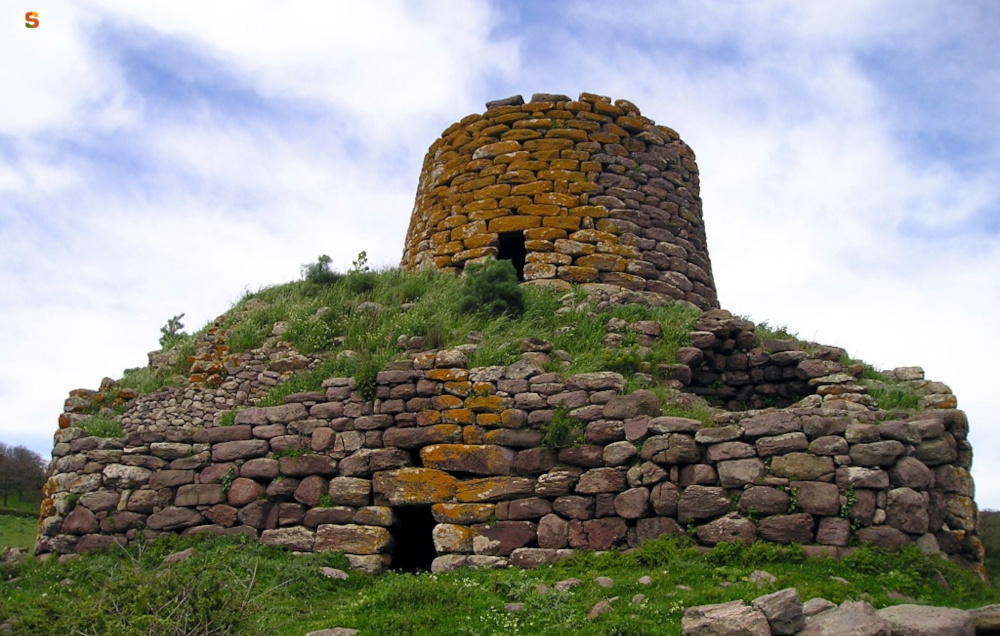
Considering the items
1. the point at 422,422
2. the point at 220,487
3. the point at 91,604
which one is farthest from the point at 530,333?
the point at 91,604

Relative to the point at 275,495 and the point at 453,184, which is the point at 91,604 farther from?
the point at 453,184

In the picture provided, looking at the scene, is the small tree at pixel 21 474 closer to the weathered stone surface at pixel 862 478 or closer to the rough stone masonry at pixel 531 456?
the rough stone masonry at pixel 531 456

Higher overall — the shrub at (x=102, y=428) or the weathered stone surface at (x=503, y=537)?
the shrub at (x=102, y=428)

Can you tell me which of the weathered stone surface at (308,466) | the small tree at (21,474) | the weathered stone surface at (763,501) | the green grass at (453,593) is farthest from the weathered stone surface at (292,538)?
the small tree at (21,474)

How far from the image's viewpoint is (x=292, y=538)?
9672mm

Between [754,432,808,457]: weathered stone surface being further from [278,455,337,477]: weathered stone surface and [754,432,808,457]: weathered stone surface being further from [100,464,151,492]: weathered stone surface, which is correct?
[100,464,151,492]: weathered stone surface

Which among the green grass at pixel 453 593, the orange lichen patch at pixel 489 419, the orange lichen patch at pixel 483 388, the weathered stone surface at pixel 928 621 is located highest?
the orange lichen patch at pixel 483 388

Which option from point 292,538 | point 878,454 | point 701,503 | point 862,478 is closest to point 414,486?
point 292,538

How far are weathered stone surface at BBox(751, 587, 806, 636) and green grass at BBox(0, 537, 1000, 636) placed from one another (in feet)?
1.69

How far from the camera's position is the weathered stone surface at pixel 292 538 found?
962 cm

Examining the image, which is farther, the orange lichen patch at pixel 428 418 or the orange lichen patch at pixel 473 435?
the orange lichen patch at pixel 428 418

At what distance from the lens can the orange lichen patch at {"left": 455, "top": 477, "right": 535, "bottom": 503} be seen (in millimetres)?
9273

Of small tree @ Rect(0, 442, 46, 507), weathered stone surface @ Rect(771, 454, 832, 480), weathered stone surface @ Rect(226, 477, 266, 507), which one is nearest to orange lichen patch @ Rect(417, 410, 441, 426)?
weathered stone surface @ Rect(226, 477, 266, 507)

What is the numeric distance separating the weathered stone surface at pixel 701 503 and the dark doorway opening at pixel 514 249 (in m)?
5.51
